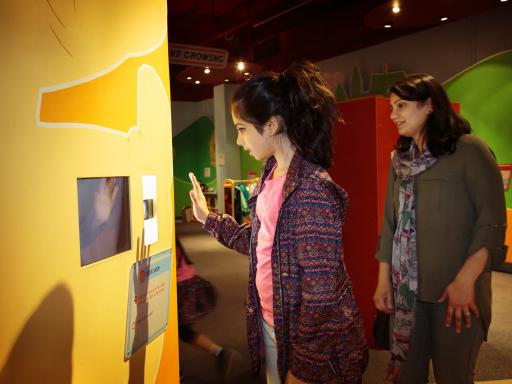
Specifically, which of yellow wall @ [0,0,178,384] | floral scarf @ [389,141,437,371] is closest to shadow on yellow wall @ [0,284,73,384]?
yellow wall @ [0,0,178,384]

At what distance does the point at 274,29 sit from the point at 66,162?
842 cm

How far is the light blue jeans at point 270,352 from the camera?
4.90 feet

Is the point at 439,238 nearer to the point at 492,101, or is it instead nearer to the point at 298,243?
the point at 298,243

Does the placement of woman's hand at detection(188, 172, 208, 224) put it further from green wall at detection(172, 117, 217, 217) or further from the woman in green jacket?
green wall at detection(172, 117, 217, 217)

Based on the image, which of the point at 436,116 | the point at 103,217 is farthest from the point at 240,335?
the point at 103,217

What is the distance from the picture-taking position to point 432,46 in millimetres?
7250

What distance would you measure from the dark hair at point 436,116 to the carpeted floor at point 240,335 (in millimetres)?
1807

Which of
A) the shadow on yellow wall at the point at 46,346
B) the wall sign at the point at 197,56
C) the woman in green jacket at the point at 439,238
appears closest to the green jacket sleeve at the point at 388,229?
the woman in green jacket at the point at 439,238

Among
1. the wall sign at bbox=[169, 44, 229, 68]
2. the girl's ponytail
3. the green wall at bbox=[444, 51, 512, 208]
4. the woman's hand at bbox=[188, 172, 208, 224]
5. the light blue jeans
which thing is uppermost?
the wall sign at bbox=[169, 44, 229, 68]

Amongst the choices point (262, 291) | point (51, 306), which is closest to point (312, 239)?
point (262, 291)

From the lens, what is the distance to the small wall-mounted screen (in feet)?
4.25

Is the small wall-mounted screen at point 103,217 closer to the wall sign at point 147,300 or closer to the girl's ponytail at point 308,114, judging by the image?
the wall sign at point 147,300

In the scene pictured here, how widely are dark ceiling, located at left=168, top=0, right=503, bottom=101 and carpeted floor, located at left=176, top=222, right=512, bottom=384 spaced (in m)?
3.65

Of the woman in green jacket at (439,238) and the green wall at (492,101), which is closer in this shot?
the woman in green jacket at (439,238)
